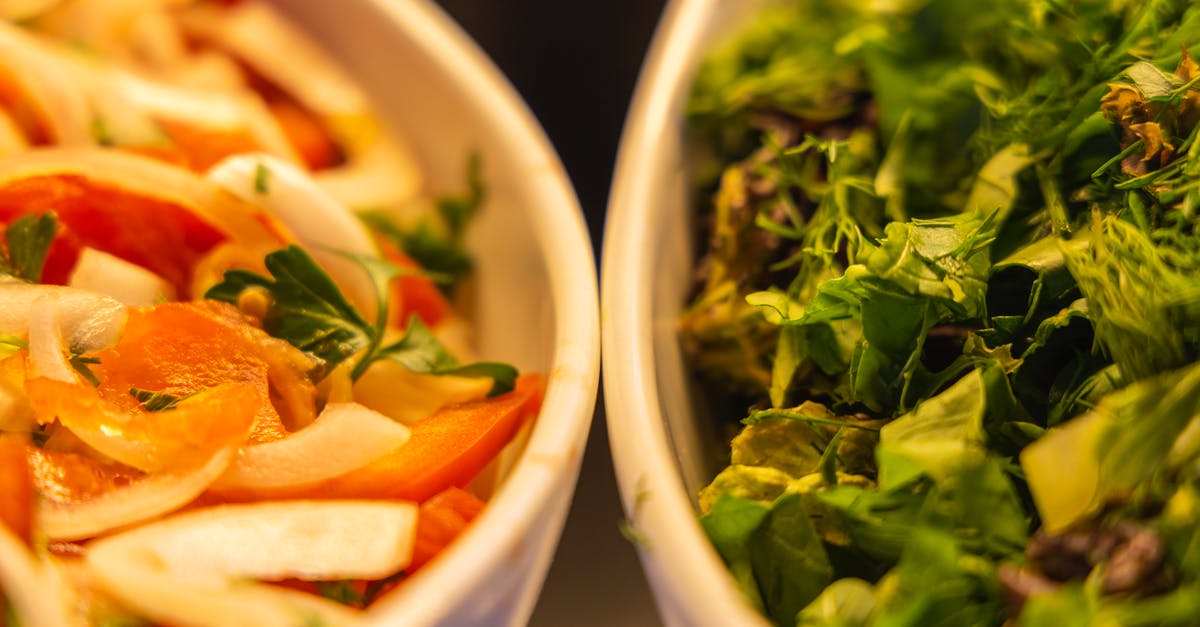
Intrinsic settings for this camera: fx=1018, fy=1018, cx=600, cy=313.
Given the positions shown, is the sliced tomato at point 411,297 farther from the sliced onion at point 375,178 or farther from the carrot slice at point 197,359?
the carrot slice at point 197,359

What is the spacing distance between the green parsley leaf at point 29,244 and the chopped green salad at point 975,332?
1.82 ft

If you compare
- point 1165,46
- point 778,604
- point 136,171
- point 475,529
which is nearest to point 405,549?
point 475,529

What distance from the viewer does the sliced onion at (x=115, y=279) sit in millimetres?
835

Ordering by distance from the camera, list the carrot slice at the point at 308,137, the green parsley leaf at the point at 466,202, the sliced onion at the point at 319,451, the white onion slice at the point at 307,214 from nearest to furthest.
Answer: the sliced onion at the point at 319,451 < the white onion slice at the point at 307,214 < the green parsley leaf at the point at 466,202 < the carrot slice at the point at 308,137

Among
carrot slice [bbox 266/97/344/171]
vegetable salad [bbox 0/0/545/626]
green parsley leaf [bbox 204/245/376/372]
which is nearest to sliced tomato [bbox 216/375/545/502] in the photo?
vegetable salad [bbox 0/0/545/626]

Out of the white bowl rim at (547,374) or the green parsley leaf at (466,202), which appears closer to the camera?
the white bowl rim at (547,374)

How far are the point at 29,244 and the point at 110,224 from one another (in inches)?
3.0

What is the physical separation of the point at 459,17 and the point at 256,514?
0.95 m

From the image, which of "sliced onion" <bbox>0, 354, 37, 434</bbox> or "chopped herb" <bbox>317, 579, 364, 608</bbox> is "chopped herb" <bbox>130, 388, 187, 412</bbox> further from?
"chopped herb" <bbox>317, 579, 364, 608</bbox>

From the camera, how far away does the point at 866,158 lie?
3.21 feet

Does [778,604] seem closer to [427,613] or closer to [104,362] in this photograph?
[427,613]

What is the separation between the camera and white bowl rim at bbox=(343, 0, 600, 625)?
67 centimetres

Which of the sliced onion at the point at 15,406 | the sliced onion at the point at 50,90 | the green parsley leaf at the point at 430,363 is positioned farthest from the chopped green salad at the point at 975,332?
the sliced onion at the point at 50,90

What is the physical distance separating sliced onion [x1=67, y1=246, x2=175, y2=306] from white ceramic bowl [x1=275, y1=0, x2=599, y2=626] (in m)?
0.33
